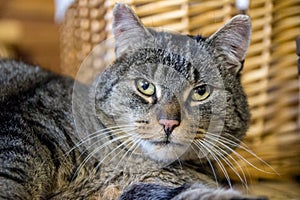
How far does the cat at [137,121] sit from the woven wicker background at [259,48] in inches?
6.9

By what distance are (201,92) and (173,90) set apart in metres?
0.10

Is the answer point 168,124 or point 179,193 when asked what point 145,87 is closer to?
point 168,124

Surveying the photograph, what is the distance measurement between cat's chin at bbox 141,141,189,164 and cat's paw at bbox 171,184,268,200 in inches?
6.2

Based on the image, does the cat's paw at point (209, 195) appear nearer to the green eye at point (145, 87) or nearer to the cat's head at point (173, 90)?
the cat's head at point (173, 90)

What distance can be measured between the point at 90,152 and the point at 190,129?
11.8 inches

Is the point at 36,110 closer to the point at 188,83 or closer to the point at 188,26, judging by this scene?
the point at 188,83

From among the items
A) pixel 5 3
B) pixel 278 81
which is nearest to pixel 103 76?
pixel 278 81

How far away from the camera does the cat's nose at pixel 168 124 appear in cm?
124

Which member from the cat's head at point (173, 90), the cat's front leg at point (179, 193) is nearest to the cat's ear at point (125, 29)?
the cat's head at point (173, 90)

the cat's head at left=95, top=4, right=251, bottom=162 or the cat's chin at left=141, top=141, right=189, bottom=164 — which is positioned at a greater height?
the cat's head at left=95, top=4, right=251, bottom=162

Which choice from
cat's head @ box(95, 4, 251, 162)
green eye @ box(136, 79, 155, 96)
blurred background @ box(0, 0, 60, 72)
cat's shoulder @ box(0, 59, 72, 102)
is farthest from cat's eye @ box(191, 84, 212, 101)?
blurred background @ box(0, 0, 60, 72)

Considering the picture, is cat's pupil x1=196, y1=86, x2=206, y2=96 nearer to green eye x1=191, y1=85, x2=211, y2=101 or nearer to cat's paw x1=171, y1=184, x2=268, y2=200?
green eye x1=191, y1=85, x2=211, y2=101

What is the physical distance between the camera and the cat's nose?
1235mm

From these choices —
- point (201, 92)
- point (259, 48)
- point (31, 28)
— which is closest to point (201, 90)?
point (201, 92)
